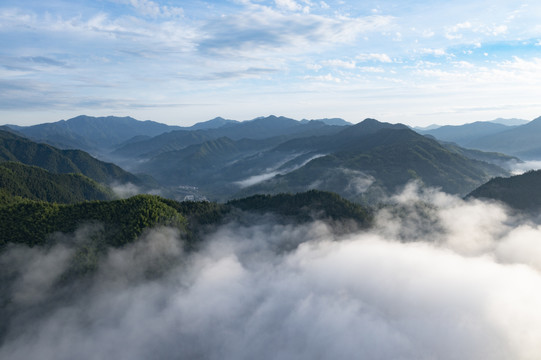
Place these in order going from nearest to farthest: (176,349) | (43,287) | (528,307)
→ (176,349)
(43,287)
(528,307)

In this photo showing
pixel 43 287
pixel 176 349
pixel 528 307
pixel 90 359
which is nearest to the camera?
pixel 90 359

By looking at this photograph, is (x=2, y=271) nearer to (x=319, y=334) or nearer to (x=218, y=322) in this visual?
(x=218, y=322)

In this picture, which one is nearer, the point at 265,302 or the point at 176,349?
the point at 176,349

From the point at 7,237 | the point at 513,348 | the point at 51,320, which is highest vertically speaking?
the point at 7,237

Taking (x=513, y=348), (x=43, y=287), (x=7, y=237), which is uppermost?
(x=7, y=237)

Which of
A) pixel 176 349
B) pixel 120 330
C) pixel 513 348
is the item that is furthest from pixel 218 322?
pixel 513 348

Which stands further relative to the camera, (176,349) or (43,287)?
(43,287)

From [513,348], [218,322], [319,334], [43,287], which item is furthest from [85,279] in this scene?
[513,348]

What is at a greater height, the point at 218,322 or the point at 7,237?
the point at 7,237

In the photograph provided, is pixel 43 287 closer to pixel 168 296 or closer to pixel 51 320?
pixel 51 320
